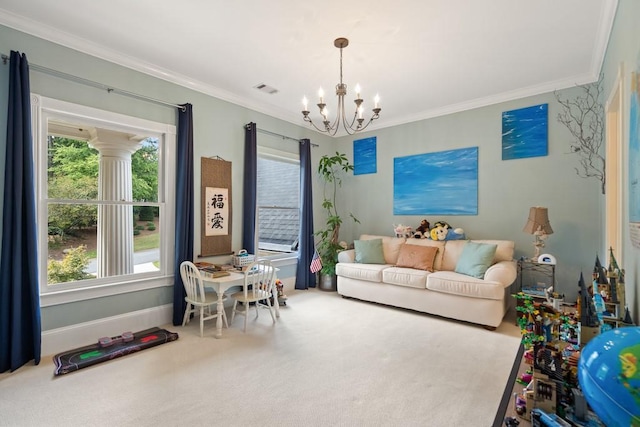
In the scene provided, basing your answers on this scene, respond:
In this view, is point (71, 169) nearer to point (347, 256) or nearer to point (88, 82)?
point (88, 82)

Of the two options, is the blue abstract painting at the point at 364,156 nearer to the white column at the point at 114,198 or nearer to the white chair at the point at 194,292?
the white chair at the point at 194,292

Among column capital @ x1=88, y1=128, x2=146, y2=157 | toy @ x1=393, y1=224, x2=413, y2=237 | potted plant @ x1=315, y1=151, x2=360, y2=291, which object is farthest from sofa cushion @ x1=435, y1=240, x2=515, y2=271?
column capital @ x1=88, y1=128, x2=146, y2=157

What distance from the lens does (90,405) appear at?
6.65ft

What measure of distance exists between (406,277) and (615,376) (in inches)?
131

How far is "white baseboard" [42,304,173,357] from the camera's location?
2.73 meters

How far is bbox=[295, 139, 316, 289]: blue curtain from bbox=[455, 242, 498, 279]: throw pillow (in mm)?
2280

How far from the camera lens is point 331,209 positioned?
577 centimetres

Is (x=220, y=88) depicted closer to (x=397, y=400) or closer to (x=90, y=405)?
(x=90, y=405)

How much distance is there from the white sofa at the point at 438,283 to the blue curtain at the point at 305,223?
59 cm

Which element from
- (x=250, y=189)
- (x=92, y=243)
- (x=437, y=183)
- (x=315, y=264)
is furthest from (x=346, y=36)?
(x=315, y=264)

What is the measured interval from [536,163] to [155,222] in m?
4.73

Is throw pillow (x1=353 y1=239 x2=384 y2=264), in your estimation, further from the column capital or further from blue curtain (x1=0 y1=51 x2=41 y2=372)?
blue curtain (x1=0 y1=51 x2=41 y2=372)

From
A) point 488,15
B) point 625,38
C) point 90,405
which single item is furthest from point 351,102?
point 90,405

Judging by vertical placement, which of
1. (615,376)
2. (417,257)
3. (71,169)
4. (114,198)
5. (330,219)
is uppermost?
(71,169)
